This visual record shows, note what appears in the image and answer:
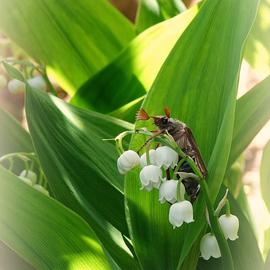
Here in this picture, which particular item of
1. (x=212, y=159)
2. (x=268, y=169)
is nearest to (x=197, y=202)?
(x=212, y=159)

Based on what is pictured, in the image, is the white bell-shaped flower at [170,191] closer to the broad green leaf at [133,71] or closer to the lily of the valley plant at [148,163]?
the lily of the valley plant at [148,163]

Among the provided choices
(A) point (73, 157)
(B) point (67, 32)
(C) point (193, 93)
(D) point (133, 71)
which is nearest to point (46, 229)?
Result: (A) point (73, 157)

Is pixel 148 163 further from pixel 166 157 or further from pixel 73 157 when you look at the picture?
pixel 73 157

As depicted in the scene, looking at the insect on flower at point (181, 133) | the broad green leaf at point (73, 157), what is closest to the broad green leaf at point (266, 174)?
the broad green leaf at point (73, 157)

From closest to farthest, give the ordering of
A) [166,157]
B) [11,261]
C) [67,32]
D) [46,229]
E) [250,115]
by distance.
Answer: [166,157] → [46,229] → [250,115] → [11,261] → [67,32]

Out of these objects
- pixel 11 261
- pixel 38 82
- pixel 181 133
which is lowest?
pixel 11 261

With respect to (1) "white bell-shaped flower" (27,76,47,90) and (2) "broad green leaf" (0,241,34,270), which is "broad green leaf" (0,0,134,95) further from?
(2) "broad green leaf" (0,241,34,270)
